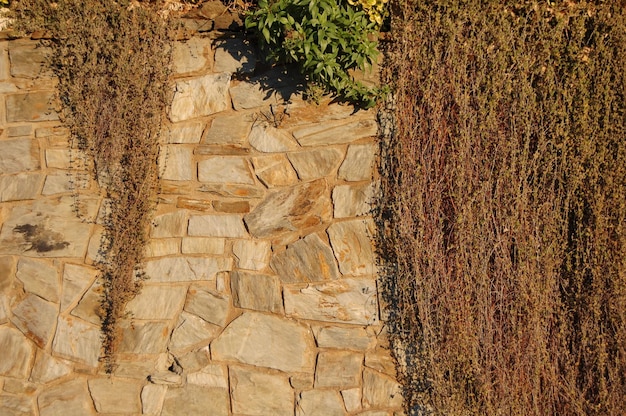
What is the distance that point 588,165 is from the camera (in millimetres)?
3406

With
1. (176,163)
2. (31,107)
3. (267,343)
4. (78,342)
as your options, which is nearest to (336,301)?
(267,343)

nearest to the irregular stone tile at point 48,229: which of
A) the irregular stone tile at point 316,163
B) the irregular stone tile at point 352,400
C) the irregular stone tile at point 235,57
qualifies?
the irregular stone tile at point 235,57

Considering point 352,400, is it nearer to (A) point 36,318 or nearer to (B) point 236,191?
(B) point 236,191

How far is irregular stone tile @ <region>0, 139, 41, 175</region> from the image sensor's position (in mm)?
3830

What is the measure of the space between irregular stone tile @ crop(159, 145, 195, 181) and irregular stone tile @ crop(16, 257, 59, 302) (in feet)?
2.77

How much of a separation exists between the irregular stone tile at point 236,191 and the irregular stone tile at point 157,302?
0.58 m

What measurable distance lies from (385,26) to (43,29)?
204cm

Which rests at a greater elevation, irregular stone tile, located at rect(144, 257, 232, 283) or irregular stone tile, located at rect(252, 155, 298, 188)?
irregular stone tile, located at rect(252, 155, 298, 188)

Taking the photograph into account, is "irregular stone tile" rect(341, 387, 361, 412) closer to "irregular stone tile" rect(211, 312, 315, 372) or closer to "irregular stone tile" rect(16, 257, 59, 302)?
"irregular stone tile" rect(211, 312, 315, 372)

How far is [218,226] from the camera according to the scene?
3.69 meters

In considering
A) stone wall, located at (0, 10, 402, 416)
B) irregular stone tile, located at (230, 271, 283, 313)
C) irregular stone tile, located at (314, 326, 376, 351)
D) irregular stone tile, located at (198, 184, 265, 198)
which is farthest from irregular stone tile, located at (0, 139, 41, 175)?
irregular stone tile, located at (314, 326, 376, 351)

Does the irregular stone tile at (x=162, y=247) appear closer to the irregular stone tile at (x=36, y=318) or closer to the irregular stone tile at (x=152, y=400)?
the irregular stone tile at (x=36, y=318)

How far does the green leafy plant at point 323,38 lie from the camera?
352 cm

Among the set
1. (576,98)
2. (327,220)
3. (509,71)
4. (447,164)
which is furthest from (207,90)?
(576,98)
